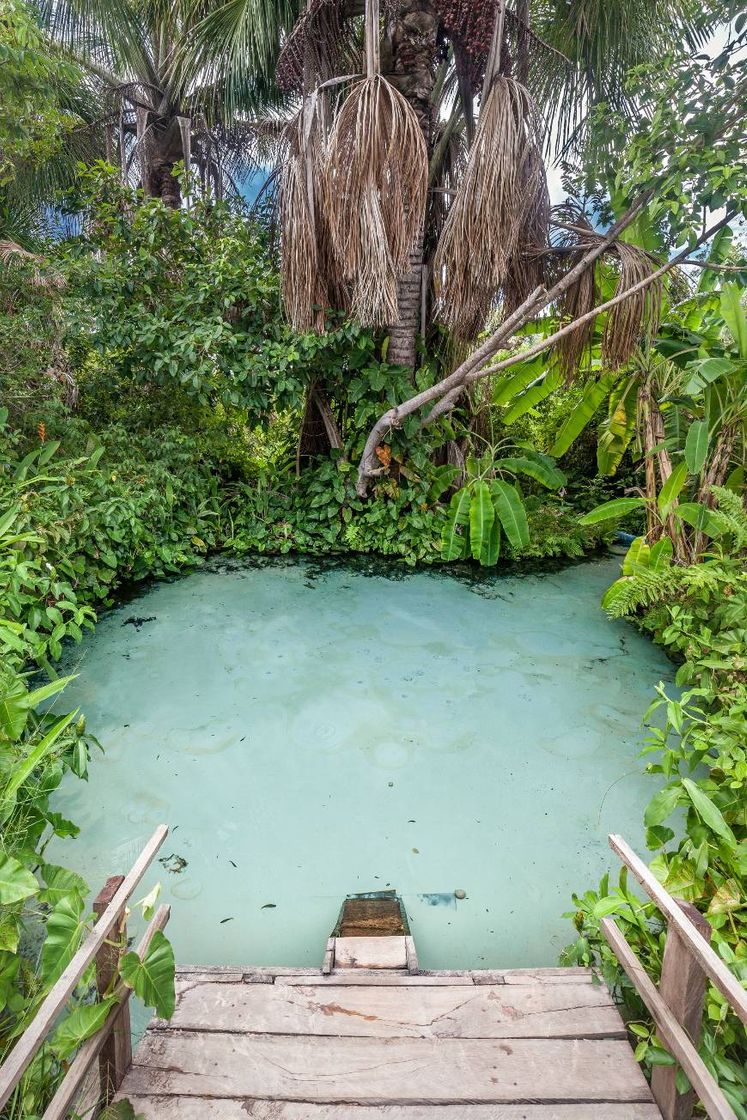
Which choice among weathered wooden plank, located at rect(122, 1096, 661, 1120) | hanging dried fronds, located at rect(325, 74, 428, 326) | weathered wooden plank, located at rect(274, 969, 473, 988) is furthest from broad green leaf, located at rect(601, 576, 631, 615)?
weathered wooden plank, located at rect(122, 1096, 661, 1120)

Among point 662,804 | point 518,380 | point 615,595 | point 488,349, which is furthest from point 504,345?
point 662,804

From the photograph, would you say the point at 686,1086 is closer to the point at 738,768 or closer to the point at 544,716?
the point at 738,768

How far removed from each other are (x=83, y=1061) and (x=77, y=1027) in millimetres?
65

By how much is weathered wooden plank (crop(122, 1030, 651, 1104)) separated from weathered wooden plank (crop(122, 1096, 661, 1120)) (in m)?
0.01

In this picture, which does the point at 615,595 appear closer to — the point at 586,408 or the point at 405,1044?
the point at 586,408

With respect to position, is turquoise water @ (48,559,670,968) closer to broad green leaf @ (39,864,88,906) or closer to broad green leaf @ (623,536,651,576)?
broad green leaf @ (623,536,651,576)

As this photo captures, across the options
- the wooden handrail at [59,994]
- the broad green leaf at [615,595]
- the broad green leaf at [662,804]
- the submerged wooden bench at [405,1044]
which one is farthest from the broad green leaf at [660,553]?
the wooden handrail at [59,994]

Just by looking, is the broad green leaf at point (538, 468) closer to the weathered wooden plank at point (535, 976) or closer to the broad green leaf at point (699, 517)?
the broad green leaf at point (699, 517)

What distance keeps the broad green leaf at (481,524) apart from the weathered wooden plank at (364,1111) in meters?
3.81

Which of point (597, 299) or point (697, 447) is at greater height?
point (597, 299)

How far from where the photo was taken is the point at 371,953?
5.51ft

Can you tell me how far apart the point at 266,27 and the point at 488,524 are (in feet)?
14.0

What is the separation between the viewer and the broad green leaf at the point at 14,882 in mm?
1116

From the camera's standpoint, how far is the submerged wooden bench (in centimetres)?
→ 120
